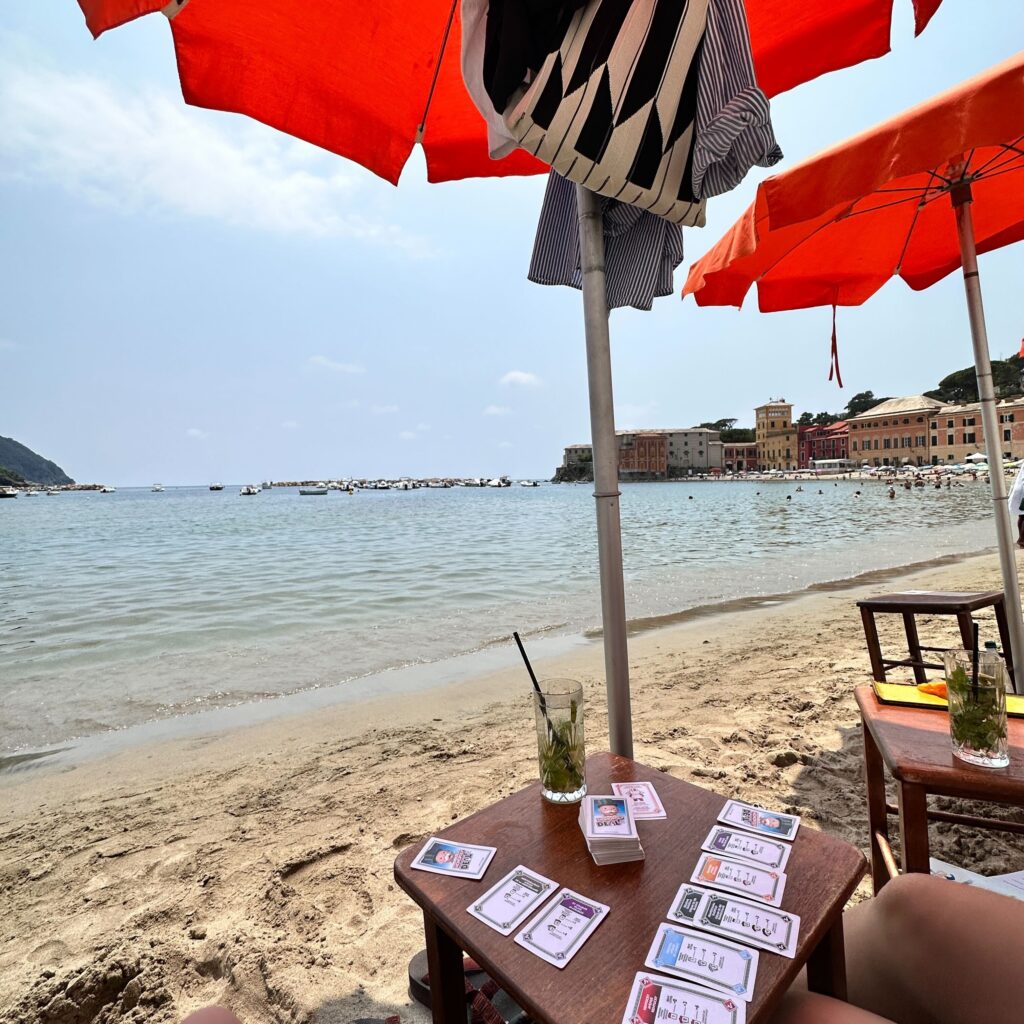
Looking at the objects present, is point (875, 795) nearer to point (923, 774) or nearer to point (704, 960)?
point (923, 774)

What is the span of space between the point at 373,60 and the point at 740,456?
9442 cm

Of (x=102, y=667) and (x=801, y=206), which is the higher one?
(x=801, y=206)

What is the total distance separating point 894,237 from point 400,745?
3.97 meters

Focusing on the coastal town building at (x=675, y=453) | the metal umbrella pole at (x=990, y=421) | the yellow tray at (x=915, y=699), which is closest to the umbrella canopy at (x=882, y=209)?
the metal umbrella pole at (x=990, y=421)

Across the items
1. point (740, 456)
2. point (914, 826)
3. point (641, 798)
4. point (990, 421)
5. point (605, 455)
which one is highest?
point (740, 456)

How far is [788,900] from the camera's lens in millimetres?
870

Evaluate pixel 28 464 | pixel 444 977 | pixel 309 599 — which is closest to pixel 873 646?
pixel 444 977

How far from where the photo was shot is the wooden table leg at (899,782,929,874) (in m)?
1.35

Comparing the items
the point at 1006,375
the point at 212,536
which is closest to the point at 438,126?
the point at 212,536

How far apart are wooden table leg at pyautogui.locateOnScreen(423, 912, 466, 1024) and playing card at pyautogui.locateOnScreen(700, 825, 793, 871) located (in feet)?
1.56

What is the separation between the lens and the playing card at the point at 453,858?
982 millimetres

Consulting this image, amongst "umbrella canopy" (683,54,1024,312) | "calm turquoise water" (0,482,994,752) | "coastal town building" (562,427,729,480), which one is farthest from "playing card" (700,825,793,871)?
"coastal town building" (562,427,729,480)

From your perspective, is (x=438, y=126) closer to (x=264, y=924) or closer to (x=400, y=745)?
(x=264, y=924)

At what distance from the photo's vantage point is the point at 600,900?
89 centimetres
